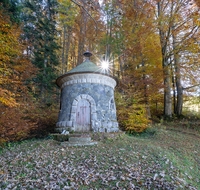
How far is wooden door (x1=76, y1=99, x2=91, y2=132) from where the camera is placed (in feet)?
26.5

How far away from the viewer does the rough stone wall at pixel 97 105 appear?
8.14 meters

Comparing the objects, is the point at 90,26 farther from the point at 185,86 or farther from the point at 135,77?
the point at 185,86

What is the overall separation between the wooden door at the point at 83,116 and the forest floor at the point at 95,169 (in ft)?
5.77

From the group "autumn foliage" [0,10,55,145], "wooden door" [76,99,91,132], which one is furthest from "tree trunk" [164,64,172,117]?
"autumn foliage" [0,10,55,145]

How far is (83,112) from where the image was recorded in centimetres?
827

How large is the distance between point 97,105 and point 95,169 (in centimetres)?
449

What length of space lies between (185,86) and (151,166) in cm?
1203

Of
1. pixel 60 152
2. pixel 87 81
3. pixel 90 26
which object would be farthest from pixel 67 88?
pixel 90 26

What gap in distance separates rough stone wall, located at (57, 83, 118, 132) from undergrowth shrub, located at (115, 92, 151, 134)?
139cm

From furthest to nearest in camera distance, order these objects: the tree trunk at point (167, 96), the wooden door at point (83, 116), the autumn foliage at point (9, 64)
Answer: the tree trunk at point (167, 96), the wooden door at point (83, 116), the autumn foliage at point (9, 64)

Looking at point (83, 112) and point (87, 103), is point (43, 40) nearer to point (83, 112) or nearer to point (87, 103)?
point (87, 103)

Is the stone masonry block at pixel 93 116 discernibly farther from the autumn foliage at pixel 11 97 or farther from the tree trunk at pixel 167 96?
the tree trunk at pixel 167 96

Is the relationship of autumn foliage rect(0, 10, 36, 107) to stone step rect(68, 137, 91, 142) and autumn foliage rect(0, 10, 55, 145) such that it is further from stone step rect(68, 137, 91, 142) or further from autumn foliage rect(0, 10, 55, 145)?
stone step rect(68, 137, 91, 142)

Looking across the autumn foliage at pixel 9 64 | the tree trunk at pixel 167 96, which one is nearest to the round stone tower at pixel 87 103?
the autumn foliage at pixel 9 64
